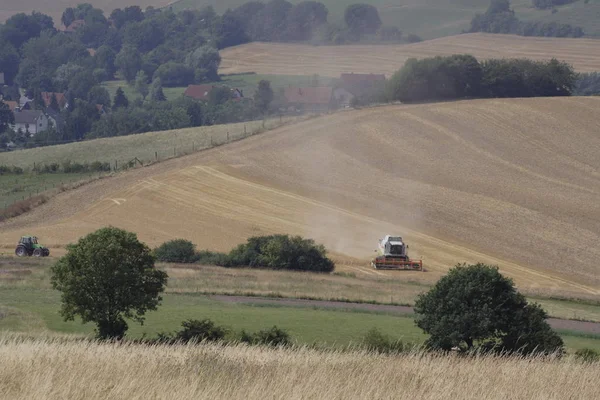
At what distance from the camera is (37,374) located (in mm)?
13188

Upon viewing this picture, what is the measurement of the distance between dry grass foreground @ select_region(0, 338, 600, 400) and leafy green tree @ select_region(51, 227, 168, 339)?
1303cm

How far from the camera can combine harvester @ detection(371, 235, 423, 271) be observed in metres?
52.6

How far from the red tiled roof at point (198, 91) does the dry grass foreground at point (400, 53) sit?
7487 mm

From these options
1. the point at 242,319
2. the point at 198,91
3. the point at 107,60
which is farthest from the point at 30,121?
the point at 242,319

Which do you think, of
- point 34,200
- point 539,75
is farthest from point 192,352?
point 539,75

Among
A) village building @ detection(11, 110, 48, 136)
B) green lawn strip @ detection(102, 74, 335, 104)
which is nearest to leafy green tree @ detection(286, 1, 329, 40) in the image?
green lawn strip @ detection(102, 74, 335, 104)

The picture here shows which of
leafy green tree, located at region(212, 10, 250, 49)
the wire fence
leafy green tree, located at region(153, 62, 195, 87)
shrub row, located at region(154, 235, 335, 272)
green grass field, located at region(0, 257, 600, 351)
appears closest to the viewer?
green grass field, located at region(0, 257, 600, 351)

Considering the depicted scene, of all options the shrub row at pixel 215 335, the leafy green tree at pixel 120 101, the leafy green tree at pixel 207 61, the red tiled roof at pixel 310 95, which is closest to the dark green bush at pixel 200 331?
the shrub row at pixel 215 335

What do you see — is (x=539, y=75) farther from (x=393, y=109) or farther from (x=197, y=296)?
(x=197, y=296)

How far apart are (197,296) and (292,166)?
31730 millimetres

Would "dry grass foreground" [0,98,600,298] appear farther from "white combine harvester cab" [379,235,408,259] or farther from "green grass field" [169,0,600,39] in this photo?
"green grass field" [169,0,600,39]

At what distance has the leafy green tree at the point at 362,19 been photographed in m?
156

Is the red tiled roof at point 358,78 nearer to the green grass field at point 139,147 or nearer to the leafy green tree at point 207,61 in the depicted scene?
the green grass field at point 139,147

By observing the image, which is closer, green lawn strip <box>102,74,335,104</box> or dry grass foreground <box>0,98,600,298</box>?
dry grass foreground <box>0,98,600,298</box>
